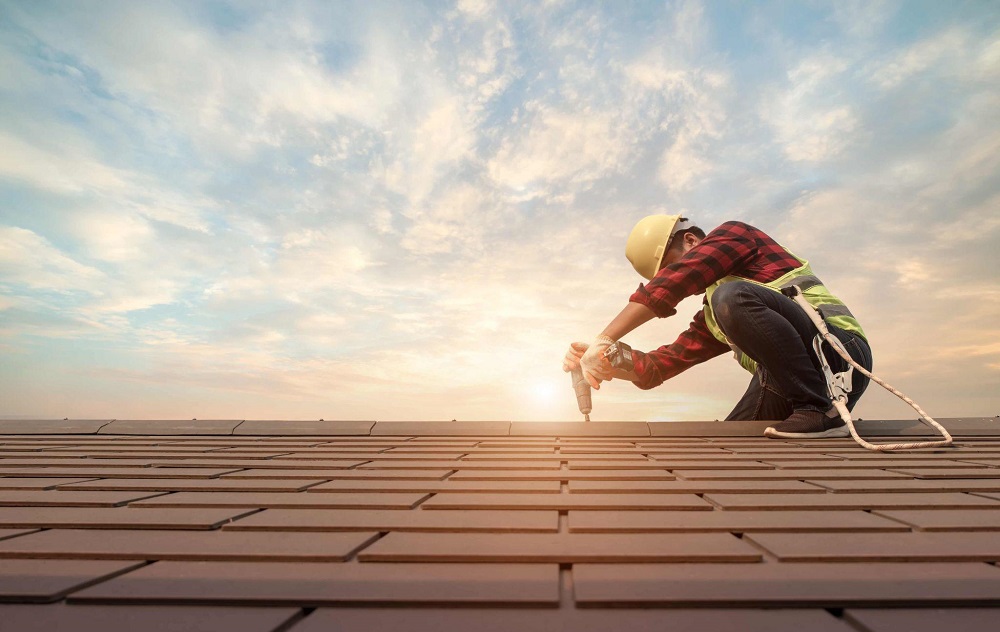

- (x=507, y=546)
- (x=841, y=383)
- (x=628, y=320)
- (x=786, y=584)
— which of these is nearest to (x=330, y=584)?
(x=507, y=546)

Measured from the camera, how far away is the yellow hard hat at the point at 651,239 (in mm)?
3852

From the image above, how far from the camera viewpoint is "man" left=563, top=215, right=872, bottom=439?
2953 mm

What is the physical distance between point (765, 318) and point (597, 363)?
3.59 feet

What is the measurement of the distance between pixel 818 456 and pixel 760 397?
5.11ft

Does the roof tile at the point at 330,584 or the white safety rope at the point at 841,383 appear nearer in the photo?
the roof tile at the point at 330,584

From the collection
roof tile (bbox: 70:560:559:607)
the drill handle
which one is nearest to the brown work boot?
the drill handle

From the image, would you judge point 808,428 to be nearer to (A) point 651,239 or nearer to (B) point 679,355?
(B) point 679,355

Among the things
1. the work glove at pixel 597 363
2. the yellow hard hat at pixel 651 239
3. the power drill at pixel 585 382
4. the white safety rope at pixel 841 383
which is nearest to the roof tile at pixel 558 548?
the white safety rope at pixel 841 383

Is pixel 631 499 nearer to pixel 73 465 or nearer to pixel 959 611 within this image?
pixel 959 611

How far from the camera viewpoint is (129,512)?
51.7 inches

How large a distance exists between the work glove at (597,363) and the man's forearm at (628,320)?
5cm

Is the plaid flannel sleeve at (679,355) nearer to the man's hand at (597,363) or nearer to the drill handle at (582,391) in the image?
the man's hand at (597,363)

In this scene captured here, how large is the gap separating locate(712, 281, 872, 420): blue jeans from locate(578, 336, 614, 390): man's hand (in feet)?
2.32

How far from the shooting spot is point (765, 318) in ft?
9.60
